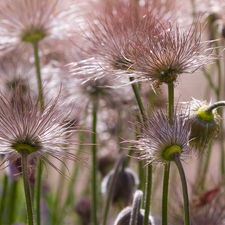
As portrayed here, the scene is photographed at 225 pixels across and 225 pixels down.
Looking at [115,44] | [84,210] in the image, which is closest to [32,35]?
[115,44]

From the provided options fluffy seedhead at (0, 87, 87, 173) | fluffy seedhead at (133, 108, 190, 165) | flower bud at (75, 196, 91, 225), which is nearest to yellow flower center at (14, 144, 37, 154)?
fluffy seedhead at (0, 87, 87, 173)

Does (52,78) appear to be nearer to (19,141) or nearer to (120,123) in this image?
(120,123)

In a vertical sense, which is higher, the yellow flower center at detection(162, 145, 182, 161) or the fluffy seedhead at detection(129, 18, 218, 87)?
the fluffy seedhead at detection(129, 18, 218, 87)

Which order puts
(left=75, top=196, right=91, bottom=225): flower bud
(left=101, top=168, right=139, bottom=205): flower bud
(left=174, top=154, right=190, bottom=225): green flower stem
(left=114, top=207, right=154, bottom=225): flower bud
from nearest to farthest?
(left=174, top=154, right=190, bottom=225): green flower stem
(left=114, top=207, right=154, bottom=225): flower bud
(left=101, top=168, right=139, bottom=205): flower bud
(left=75, top=196, right=91, bottom=225): flower bud

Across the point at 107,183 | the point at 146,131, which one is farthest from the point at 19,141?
the point at 107,183

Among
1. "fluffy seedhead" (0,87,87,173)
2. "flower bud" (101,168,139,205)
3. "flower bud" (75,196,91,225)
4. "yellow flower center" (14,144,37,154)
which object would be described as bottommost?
"flower bud" (75,196,91,225)

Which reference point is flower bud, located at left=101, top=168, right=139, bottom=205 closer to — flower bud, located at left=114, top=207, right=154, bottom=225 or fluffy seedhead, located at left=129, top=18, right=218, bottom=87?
flower bud, located at left=114, top=207, right=154, bottom=225

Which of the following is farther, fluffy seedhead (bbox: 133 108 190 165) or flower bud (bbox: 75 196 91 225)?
flower bud (bbox: 75 196 91 225)

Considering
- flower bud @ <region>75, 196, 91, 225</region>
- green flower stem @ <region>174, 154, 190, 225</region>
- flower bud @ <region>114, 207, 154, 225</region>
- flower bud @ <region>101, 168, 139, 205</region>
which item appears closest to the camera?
green flower stem @ <region>174, 154, 190, 225</region>
